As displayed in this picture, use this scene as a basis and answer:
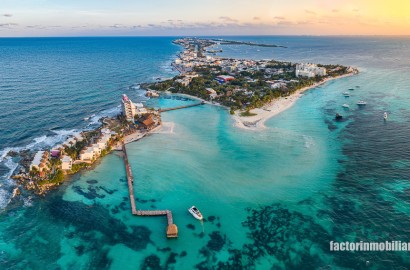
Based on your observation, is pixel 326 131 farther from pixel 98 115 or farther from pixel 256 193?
pixel 98 115

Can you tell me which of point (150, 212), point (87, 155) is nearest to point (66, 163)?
point (87, 155)

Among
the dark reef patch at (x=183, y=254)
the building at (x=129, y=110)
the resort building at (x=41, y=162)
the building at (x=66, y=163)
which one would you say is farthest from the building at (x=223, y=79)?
the dark reef patch at (x=183, y=254)

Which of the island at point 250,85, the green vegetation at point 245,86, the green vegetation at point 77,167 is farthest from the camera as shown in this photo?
the green vegetation at point 245,86

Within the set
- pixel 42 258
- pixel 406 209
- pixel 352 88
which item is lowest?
pixel 42 258

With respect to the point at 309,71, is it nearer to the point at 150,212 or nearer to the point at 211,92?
the point at 211,92

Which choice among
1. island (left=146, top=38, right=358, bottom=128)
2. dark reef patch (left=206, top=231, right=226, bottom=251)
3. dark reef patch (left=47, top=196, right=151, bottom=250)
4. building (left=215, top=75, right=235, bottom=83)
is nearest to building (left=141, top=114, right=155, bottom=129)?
island (left=146, top=38, right=358, bottom=128)

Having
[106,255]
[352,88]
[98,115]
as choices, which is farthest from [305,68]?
[106,255]

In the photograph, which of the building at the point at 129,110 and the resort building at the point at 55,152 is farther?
the building at the point at 129,110

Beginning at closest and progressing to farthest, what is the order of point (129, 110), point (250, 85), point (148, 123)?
point (148, 123) → point (129, 110) → point (250, 85)

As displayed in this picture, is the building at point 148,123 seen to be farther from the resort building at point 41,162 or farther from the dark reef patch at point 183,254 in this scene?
the dark reef patch at point 183,254
